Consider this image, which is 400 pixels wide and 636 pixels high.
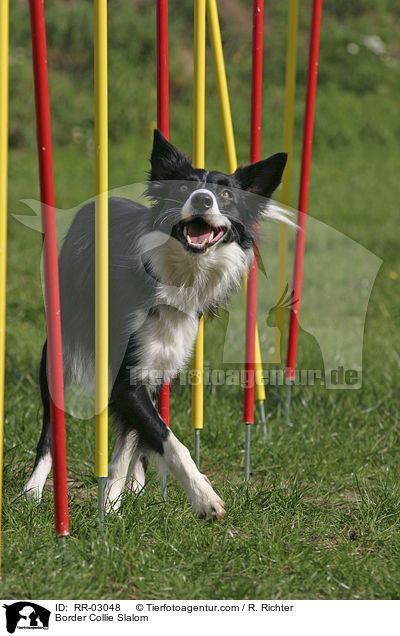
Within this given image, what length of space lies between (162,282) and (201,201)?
39 cm

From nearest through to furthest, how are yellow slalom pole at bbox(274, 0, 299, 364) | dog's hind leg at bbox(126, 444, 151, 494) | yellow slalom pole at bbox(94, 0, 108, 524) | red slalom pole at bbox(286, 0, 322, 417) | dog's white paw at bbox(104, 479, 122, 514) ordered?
1. yellow slalom pole at bbox(94, 0, 108, 524)
2. dog's white paw at bbox(104, 479, 122, 514)
3. dog's hind leg at bbox(126, 444, 151, 494)
4. yellow slalom pole at bbox(274, 0, 299, 364)
5. red slalom pole at bbox(286, 0, 322, 417)

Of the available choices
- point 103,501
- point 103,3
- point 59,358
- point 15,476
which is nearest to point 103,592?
point 103,501

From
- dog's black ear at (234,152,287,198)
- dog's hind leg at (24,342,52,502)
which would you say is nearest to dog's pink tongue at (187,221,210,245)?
dog's black ear at (234,152,287,198)

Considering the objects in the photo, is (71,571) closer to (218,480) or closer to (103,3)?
(218,480)

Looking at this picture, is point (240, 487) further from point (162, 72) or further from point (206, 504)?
point (162, 72)

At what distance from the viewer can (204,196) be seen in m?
2.91

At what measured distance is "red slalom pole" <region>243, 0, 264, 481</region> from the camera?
337 centimetres

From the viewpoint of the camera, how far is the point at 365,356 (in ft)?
16.9

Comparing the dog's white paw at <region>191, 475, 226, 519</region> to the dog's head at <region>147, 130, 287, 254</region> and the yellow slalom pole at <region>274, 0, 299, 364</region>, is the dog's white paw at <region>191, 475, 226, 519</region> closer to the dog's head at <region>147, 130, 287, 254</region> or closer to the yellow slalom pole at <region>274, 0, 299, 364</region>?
the dog's head at <region>147, 130, 287, 254</region>

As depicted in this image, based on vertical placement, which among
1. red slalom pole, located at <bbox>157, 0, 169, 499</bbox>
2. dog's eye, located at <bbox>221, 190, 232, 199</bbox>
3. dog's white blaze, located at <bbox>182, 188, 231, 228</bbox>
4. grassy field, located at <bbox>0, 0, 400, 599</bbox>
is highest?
red slalom pole, located at <bbox>157, 0, 169, 499</bbox>

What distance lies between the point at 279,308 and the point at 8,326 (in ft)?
7.73
